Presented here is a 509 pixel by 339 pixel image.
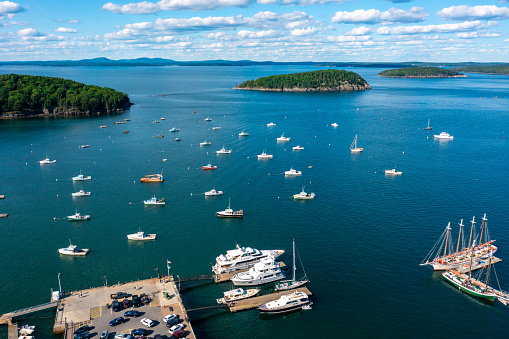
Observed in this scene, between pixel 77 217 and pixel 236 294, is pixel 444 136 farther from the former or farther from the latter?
pixel 77 217

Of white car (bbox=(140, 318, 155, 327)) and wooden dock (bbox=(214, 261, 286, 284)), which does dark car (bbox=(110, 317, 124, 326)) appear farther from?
wooden dock (bbox=(214, 261, 286, 284))

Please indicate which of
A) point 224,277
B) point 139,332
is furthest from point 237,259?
point 139,332

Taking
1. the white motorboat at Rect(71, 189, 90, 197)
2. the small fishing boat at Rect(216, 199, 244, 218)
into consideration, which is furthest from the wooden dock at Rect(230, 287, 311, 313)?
the white motorboat at Rect(71, 189, 90, 197)

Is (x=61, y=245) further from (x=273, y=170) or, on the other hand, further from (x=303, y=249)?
(x=273, y=170)

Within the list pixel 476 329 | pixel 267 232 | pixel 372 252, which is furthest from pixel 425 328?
pixel 267 232

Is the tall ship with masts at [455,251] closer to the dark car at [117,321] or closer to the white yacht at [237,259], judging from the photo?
the white yacht at [237,259]
